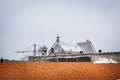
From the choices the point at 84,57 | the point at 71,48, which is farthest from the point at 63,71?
the point at 71,48

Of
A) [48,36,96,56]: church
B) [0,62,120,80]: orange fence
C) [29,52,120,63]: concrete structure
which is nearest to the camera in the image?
[0,62,120,80]: orange fence

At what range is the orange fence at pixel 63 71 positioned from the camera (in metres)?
6.61

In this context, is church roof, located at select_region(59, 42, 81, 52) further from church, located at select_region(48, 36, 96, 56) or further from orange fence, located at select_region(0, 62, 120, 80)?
orange fence, located at select_region(0, 62, 120, 80)

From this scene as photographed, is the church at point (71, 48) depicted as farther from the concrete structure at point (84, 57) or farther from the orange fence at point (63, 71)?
the orange fence at point (63, 71)

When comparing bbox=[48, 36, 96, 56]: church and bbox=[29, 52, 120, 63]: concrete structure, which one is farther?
bbox=[48, 36, 96, 56]: church

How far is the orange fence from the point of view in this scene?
6.61m

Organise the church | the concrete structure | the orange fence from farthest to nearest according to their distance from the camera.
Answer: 1. the church
2. the concrete structure
3. the orange fence

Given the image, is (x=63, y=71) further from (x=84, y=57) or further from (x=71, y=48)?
(x=71, y=48)

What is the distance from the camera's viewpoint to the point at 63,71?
6699 mm

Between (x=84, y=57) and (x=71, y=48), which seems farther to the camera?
(x=71, y=48)

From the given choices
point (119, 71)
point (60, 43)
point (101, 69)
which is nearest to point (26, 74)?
point (101, 69)

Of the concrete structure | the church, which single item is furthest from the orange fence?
the church

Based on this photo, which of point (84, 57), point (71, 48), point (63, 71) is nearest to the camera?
point (63, 71)

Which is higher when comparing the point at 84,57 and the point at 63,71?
the point at 84,57
